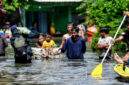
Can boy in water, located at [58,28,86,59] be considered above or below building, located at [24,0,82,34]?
below

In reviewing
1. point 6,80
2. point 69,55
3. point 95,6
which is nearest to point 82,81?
point 6,80

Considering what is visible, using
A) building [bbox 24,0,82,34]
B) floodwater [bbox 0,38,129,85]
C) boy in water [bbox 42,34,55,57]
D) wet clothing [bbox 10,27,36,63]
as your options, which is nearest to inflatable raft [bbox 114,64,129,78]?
floodwater [bbox 0,38,129,85]

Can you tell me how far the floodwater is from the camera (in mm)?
11391

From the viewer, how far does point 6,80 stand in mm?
11781

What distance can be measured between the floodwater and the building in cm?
2953

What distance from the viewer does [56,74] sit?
514 inches

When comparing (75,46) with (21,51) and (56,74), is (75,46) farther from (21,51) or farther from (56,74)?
(56,74)

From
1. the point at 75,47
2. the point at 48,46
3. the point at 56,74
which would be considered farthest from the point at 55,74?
the point at 48,46

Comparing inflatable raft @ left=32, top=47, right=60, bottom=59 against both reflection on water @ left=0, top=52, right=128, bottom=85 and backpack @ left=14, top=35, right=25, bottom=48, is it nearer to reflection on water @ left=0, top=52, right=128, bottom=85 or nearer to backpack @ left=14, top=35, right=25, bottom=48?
reflection on water @ left=0, top=52, right=128, bottom=85

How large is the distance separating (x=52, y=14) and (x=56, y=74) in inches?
1424

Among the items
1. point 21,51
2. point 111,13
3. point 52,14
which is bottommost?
point 21,51

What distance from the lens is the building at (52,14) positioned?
46116mm

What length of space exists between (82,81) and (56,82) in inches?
24.6

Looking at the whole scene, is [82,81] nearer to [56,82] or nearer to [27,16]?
[56,82]
